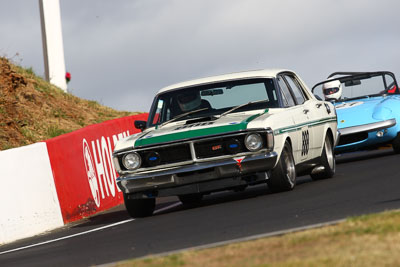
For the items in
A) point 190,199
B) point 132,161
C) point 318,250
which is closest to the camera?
point 318,250

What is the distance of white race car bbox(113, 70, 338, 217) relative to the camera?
1117cm

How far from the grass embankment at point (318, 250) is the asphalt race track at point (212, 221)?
38.6 inches

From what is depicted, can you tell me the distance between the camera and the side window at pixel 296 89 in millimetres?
13057

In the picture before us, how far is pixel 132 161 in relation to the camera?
11438 millimetres

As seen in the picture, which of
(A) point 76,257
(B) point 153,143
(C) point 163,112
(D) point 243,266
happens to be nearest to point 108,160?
(C) point 163,112

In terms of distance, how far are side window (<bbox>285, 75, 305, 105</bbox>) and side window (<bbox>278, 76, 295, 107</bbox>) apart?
0.24m

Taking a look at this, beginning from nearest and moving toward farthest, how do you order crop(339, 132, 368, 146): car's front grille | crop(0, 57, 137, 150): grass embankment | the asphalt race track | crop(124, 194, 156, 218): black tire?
the asphalt race track, crop(124, 194, 156, 218): black tire, crop(339, 132, 368, 146): car's front grille, crop(0, 57, 137, 150): grass embankment

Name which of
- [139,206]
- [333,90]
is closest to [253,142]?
[139,206]

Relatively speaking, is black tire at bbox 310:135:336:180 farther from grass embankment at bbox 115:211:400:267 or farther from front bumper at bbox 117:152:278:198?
grass embankment at bbox 115:211:400:267

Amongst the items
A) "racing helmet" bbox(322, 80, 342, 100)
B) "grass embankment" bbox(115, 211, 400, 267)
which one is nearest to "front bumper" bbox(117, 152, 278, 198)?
"grass embankment" bbox(115, 211, 400, 267)

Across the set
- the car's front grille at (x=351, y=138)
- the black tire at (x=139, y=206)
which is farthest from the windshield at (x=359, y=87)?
the black tire at (x=139, y=206)

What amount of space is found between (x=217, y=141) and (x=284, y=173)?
920 mm

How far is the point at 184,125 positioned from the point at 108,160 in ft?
15.1

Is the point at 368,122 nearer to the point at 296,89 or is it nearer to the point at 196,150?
the point at 296,89
